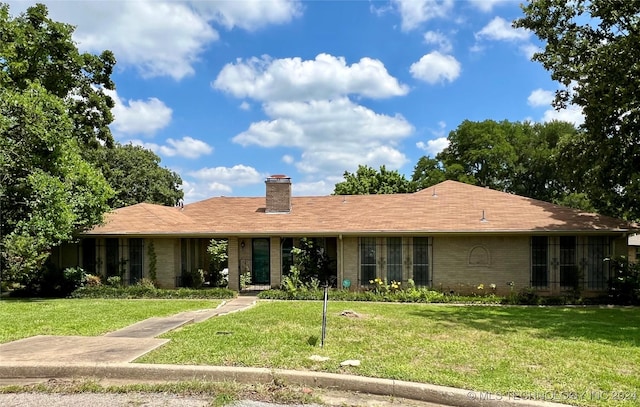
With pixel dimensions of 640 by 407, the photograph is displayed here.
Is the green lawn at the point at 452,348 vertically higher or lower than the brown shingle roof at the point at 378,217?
lower

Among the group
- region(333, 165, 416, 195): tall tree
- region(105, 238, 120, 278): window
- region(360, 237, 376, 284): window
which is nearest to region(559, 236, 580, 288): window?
region(360, 237, 376, 284): window

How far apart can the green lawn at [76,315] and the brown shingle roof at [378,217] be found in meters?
3.76

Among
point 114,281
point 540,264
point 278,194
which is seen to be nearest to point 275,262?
point 278,194

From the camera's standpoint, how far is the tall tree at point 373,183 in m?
37.6

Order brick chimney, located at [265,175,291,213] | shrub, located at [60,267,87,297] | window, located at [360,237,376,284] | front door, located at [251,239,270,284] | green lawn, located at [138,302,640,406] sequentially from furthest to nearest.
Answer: brick chimney, located at [265,175,291,213] → front door, located at [251,239,270,284] → window, located at [360,237,376,284] → shrub, located at [60,267,87,297] → green lawn, located at [138,302,640,406]

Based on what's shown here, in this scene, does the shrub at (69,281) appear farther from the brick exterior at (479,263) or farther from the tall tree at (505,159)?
the tall tree at (505,159)

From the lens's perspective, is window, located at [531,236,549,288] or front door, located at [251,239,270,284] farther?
front door, located at [251,239,270,284]

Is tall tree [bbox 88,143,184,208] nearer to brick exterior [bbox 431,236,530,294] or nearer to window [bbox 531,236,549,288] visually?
brick exterior [bbox 431,236,530,294]

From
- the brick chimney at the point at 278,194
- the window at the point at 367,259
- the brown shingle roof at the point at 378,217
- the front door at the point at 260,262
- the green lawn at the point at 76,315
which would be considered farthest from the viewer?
the brick chimney at the point at 278,194

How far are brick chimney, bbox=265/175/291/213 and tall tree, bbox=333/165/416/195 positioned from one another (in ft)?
57.1

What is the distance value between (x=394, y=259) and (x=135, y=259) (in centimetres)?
1025

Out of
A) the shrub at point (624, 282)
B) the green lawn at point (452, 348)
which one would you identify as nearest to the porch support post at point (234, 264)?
the green lawn at point (452, 348)

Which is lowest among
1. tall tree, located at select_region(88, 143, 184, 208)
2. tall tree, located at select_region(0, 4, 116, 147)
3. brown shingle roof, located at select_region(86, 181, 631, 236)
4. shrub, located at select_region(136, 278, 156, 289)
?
shrub, located at select_region(136, 278, 156, 289)

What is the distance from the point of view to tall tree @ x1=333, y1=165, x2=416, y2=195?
37.6m
